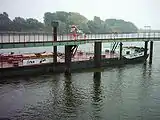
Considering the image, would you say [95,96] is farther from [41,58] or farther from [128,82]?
[41,58]

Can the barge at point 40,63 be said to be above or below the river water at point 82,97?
above

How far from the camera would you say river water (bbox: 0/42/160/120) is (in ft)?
100

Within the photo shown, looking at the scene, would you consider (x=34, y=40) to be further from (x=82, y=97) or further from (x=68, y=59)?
(x=82, y=97)

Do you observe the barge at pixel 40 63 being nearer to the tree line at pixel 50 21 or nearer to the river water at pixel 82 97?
the river water at pixel 82 97

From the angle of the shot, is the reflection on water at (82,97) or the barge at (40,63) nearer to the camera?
the reflection on water at (82,97)

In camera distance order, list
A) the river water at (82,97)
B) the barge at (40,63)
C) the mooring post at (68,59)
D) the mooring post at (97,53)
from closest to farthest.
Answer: the river water at (82,97) → the barge at (40,63) → the mooring post at (68,59) → the mooring post at (97,53)

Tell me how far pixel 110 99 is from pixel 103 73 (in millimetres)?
18026

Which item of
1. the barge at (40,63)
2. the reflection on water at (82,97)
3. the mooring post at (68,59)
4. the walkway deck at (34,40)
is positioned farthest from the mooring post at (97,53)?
the mooring post at (68,59)

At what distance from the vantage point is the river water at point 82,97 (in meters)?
30.5

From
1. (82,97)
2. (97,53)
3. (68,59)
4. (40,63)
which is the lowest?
(82,97)

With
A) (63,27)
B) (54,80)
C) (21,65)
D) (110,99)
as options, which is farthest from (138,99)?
(63,27)

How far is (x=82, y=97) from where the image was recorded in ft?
121

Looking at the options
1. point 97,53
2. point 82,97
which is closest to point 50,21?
point 97,53

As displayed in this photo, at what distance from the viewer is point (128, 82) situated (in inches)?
1849
